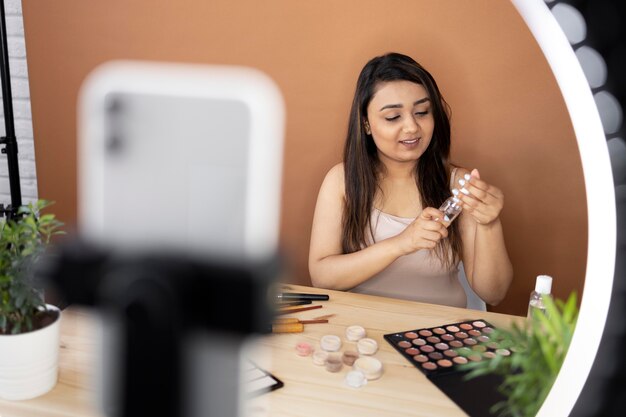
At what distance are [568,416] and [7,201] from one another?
212cm

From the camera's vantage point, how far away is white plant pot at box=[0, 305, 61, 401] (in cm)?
69

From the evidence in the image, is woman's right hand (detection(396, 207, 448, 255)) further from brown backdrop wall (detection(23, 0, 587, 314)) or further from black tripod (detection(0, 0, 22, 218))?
black tripod (detection(0, 0, 22, 218))

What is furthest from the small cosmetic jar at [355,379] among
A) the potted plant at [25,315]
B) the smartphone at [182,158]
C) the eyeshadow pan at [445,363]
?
the smartphone at [182,158]

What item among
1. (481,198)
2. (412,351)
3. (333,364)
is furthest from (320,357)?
(481,198)

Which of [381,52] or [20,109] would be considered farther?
[20,109]

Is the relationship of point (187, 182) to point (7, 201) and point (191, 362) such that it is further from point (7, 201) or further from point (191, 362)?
point (7, 201)

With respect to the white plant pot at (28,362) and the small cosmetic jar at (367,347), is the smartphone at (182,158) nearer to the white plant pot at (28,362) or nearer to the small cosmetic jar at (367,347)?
the white plant pot at (28,362)

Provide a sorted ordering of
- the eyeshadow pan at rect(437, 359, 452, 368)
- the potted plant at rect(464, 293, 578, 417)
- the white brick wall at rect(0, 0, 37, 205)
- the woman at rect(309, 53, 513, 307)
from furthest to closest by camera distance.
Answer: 1. the white brick wall at rect(0, 0, 37, 205)
2. the woman at rect(309, 53, 513, 307)
3. the eyeshadow pan at rect(437, 359, 452, 368)
4. the potted plant at rect(464, 293, 578, 417)

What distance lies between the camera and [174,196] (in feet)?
0.76

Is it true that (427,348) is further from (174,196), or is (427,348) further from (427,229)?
(174,196)

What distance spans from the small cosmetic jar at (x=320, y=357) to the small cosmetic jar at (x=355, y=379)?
0.17 feet

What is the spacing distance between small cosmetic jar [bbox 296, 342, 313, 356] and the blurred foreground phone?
652 millimetres

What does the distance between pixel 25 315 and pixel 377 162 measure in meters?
1.01

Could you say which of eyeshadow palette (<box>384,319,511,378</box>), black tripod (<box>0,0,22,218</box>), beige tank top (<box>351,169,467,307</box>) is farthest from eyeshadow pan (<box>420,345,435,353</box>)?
black tripod (<box>0,0,22,218</box>)
